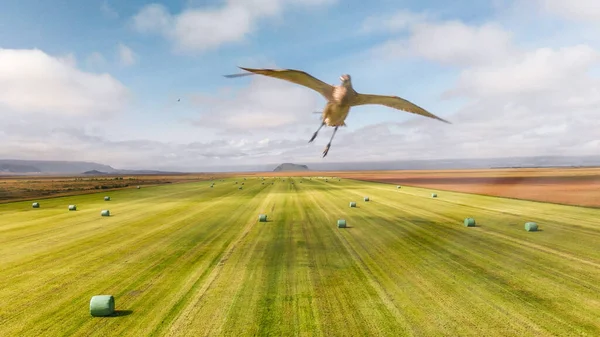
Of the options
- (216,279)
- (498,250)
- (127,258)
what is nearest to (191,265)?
(216,279)

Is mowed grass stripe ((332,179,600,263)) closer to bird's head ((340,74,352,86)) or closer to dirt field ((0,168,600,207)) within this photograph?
dirt field ((0,168,600,207))

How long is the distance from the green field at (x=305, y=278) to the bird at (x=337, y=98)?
4.72 meters

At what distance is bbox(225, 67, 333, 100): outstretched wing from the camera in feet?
29.9

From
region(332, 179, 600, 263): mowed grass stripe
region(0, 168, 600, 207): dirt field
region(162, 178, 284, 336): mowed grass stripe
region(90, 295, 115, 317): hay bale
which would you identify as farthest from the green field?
region(0, 168, 600, 207): dirt field

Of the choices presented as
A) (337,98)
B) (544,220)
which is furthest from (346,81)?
(544,220)

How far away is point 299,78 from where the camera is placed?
32.6ft

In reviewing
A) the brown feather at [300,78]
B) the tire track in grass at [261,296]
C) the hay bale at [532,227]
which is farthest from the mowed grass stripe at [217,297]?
the hay bale at [532,227]

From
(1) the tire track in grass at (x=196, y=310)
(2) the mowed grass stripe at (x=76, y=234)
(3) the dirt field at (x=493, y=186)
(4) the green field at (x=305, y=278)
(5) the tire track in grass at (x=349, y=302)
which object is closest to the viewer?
(1) the tire track in grass at (x=196, y=310)

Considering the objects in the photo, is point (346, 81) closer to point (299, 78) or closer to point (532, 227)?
point (299, 78)

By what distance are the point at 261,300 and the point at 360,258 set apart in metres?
5.80

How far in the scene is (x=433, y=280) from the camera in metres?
12.0

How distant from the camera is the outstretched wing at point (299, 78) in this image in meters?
9.10

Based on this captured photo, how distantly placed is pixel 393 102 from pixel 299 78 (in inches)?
188

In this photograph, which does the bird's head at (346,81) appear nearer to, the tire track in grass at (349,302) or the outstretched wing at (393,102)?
the outstretched wing at (393,102)
